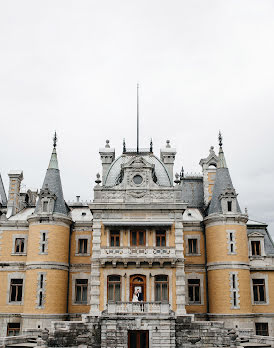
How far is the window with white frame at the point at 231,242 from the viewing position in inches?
1297

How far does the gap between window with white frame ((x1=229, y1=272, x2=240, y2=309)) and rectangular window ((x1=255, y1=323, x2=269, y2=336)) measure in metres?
3.88

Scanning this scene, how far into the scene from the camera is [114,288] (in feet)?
102

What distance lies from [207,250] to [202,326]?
25.5 feet

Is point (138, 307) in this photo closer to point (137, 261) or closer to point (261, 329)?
point (137, 261)

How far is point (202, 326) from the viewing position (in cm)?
2827

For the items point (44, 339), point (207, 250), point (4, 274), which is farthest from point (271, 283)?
point (4, 274)

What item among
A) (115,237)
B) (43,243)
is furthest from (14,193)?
Result: (115,237)

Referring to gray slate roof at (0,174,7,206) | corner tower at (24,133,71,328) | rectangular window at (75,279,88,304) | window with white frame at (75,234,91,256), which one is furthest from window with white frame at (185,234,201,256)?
gray slate roof at (0,174,7,206)

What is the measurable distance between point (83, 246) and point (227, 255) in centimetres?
1240

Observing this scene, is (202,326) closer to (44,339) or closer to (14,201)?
(44,339)

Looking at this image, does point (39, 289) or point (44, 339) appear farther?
point (39, 289)

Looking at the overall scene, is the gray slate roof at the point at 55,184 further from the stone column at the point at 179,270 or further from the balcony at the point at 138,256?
the stone column at the point at 179,270

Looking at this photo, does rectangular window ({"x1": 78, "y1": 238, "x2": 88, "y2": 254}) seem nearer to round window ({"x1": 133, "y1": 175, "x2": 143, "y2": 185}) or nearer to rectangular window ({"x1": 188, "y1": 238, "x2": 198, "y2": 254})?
round window ({"x1": 133, "y1": 175, "x2": 143, "y2": 185})

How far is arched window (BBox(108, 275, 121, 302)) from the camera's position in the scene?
1213 inches
